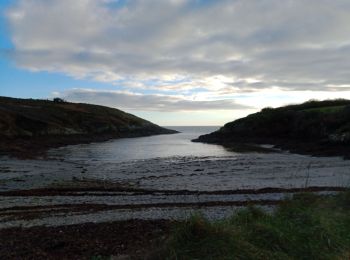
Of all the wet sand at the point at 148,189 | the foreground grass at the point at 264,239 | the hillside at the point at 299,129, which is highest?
the hillside at the point at 299,129

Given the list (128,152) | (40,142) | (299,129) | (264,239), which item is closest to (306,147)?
(299,129)

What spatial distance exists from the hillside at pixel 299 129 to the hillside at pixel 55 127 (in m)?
24.0

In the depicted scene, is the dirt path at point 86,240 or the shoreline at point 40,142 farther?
the shoreline at point 40,142

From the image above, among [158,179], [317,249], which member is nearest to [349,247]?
[317,249]

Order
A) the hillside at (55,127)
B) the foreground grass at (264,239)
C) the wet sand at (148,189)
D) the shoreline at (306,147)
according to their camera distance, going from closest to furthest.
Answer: the foreground grass at (264,239), the wet sand at (148,189), the shoreline at (306,147), the hillside at (55,127)

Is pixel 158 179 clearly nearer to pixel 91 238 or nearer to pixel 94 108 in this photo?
pixel 91 238

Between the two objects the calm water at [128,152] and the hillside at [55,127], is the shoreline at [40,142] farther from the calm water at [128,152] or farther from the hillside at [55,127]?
the calm water at [128,152]

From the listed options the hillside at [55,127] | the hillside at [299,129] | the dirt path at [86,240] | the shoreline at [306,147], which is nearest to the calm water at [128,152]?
the hillside at [55,127]

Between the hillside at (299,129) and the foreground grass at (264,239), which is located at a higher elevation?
the hillside at (299,129)

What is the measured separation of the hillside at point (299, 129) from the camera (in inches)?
1400

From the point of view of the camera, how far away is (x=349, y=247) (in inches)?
245

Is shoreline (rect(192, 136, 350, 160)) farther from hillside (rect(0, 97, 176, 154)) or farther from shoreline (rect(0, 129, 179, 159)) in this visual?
A: hillside (rect(0, 97, 176, 154))

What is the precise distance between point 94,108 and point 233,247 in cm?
10502

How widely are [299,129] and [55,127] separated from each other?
4231cm
